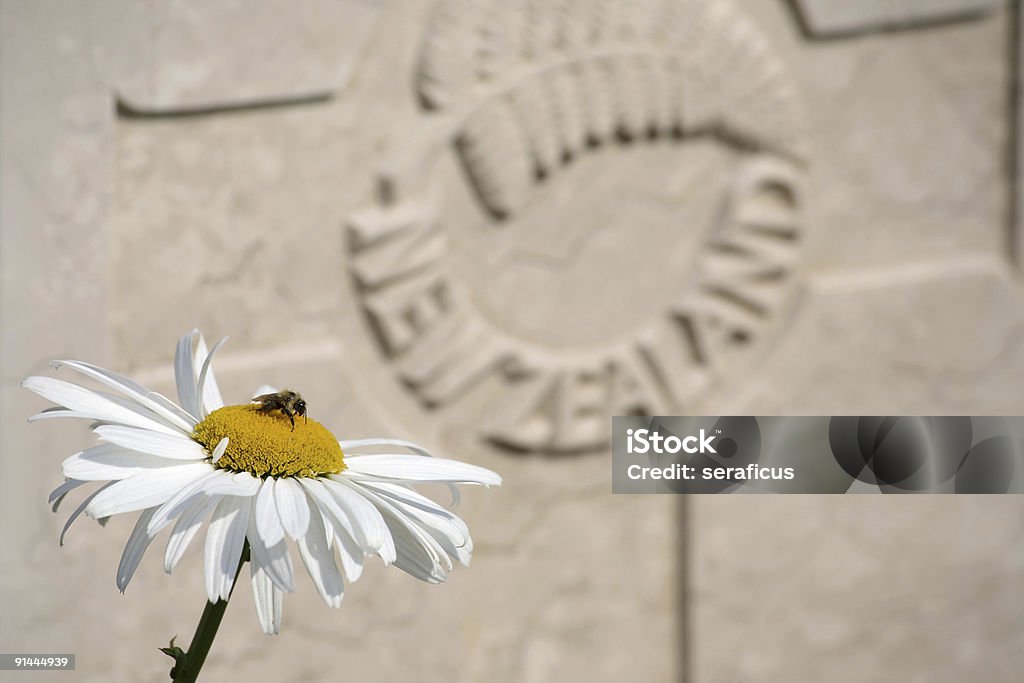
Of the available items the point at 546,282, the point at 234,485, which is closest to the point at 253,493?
the point at 234,485

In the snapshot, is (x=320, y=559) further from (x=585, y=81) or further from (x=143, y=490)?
(x=585, y=81)

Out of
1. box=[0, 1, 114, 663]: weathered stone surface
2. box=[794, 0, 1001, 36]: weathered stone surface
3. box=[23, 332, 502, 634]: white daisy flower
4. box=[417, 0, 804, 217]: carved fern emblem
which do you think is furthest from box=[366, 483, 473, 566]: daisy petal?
box=[794, 0, 1001, 36]: weathered stone surface

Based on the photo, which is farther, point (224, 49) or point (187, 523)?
point (224, 49)

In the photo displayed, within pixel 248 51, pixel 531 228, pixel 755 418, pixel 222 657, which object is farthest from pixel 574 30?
pixel 222 657

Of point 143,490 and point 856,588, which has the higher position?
point 143,490

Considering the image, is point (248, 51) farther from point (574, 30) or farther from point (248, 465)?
point (248, 465)

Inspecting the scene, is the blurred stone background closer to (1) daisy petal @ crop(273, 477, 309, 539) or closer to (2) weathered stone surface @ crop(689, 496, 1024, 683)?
(2) weathered stone surface @ crop(689, 496, 1024, 683)
